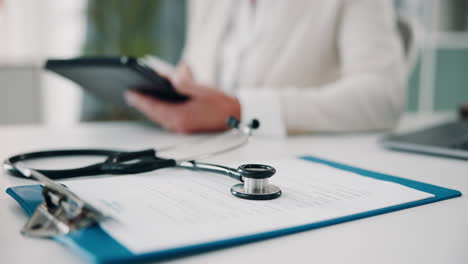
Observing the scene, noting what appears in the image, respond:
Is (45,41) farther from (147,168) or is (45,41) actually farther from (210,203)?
(210,203)

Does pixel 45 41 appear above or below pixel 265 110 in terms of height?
above

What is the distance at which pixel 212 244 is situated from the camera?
36 cm

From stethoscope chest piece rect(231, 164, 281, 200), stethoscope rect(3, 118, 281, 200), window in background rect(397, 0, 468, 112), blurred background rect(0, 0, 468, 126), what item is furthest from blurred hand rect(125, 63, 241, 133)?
window in background rect(397, 0, 468, 112)

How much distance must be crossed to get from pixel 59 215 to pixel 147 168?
20 centimetres

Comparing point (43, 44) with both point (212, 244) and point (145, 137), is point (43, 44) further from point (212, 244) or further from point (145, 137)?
point (212, 244)

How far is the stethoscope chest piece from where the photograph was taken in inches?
18.6

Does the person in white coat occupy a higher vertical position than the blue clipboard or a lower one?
higher

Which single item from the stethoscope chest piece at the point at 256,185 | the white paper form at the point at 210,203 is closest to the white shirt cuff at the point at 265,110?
the white paper form at the point at 210,203

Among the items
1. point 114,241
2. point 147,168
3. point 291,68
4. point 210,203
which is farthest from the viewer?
point 291,68

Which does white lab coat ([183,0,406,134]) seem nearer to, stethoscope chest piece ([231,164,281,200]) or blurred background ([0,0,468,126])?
stethoscope chest piece ([231,164,281,200])

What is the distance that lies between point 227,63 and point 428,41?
2.12m

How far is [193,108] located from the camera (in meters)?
1.00

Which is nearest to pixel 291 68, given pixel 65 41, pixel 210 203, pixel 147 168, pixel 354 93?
pixel 354 93

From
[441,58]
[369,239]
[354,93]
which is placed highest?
[441,58]
